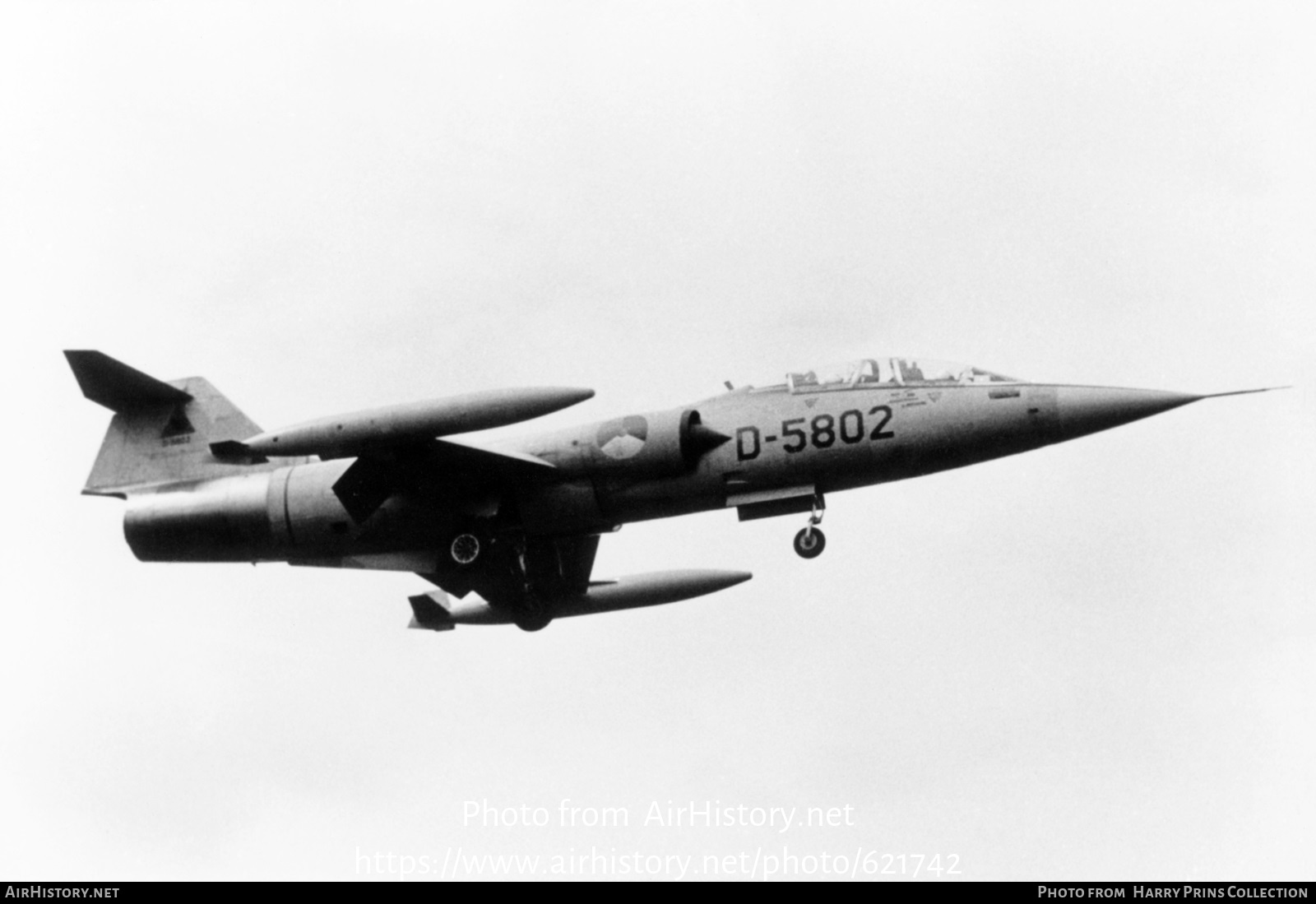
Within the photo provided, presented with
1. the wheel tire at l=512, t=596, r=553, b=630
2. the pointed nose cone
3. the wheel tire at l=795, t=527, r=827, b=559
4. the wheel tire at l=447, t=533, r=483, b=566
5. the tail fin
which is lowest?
the wheel tire at l=795, t=527, r=827, b=559

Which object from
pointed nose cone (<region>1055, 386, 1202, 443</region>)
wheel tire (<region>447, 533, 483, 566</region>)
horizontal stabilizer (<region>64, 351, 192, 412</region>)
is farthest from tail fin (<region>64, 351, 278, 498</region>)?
pointed nose cone (<region>1055, 386, 1202, 443</region>)

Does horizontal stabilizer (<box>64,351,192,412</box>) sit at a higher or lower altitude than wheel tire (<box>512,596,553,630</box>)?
higher

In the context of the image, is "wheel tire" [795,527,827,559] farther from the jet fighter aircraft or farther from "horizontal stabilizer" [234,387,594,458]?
"horizontal stabilizer" [234,387,594,458]

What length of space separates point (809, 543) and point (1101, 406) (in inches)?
123

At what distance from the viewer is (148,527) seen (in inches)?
706

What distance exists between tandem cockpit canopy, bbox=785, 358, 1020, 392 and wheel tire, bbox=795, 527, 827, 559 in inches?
59.8

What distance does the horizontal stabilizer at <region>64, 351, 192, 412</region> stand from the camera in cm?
1803

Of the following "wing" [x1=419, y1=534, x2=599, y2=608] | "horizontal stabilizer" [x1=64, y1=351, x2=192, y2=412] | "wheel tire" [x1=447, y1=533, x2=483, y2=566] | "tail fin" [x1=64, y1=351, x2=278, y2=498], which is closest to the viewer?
"wheel tire" [x1=447, y1=533, x2=483, y2=566]

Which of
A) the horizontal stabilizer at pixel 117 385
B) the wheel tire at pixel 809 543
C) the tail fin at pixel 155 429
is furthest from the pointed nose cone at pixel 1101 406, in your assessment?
the horizontal stabilizer at pixel 117 385

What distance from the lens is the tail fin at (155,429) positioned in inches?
728

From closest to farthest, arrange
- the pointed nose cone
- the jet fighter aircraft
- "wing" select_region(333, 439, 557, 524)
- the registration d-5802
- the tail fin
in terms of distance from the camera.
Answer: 1. the pointed nose cone
2. the jet fighter aircraft
3. the registration d-5802
4. "wing" select_region(333, 439, 557, 524)
5. the tail fin
